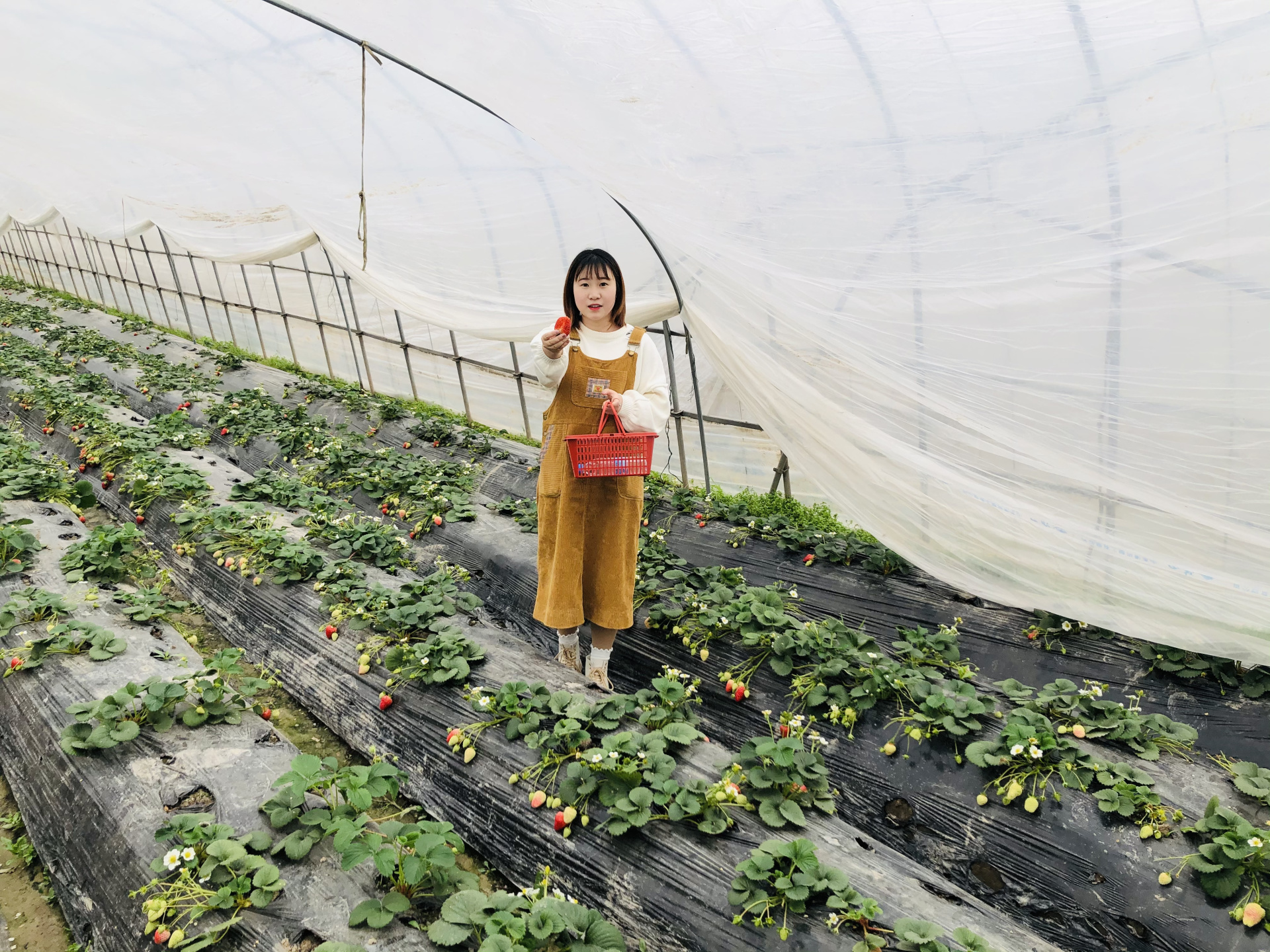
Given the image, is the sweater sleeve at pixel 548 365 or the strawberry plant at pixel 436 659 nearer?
the sweater sleeve at pixel 548 365

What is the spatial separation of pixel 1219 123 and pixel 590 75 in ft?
7.23

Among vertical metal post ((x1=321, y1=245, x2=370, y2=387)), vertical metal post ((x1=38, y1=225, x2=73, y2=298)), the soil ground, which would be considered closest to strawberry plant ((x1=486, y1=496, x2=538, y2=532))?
the soil ground

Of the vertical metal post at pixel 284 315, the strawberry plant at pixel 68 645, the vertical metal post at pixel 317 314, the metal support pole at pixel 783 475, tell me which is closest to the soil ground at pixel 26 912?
the strawberry plant at pixel 68 645

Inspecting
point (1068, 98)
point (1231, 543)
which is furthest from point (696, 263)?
point (1231, 543)

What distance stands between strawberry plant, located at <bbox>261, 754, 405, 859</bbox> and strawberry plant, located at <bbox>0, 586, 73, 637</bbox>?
1.74 m

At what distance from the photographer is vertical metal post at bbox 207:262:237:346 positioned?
11945mm

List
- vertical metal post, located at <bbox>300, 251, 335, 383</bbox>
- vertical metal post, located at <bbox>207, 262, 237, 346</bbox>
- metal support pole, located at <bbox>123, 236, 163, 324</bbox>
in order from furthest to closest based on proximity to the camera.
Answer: metal support pole, located at <bbox>123, 236, 163, 324</bbox>, vertical metal post, located at <bbox>207, 262, 237, 346</bbox>, vertical metal post, located at <bbox>300, 251, 335, 383</bbox>

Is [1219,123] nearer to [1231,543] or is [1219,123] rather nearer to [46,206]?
[1231,543]

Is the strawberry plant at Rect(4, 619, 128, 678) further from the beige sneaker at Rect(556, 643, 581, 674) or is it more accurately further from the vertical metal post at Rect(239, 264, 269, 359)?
the vertical metal post at Rect(239, 264, 269, 359)

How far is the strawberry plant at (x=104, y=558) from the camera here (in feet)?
13.1

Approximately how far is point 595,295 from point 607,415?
0.44 metres

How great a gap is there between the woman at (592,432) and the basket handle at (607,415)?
14mm

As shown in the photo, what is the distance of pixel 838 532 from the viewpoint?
4.95m

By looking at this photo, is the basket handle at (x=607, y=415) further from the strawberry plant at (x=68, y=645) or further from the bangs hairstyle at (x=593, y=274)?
the strawberry plant at (x=68, y=645)
